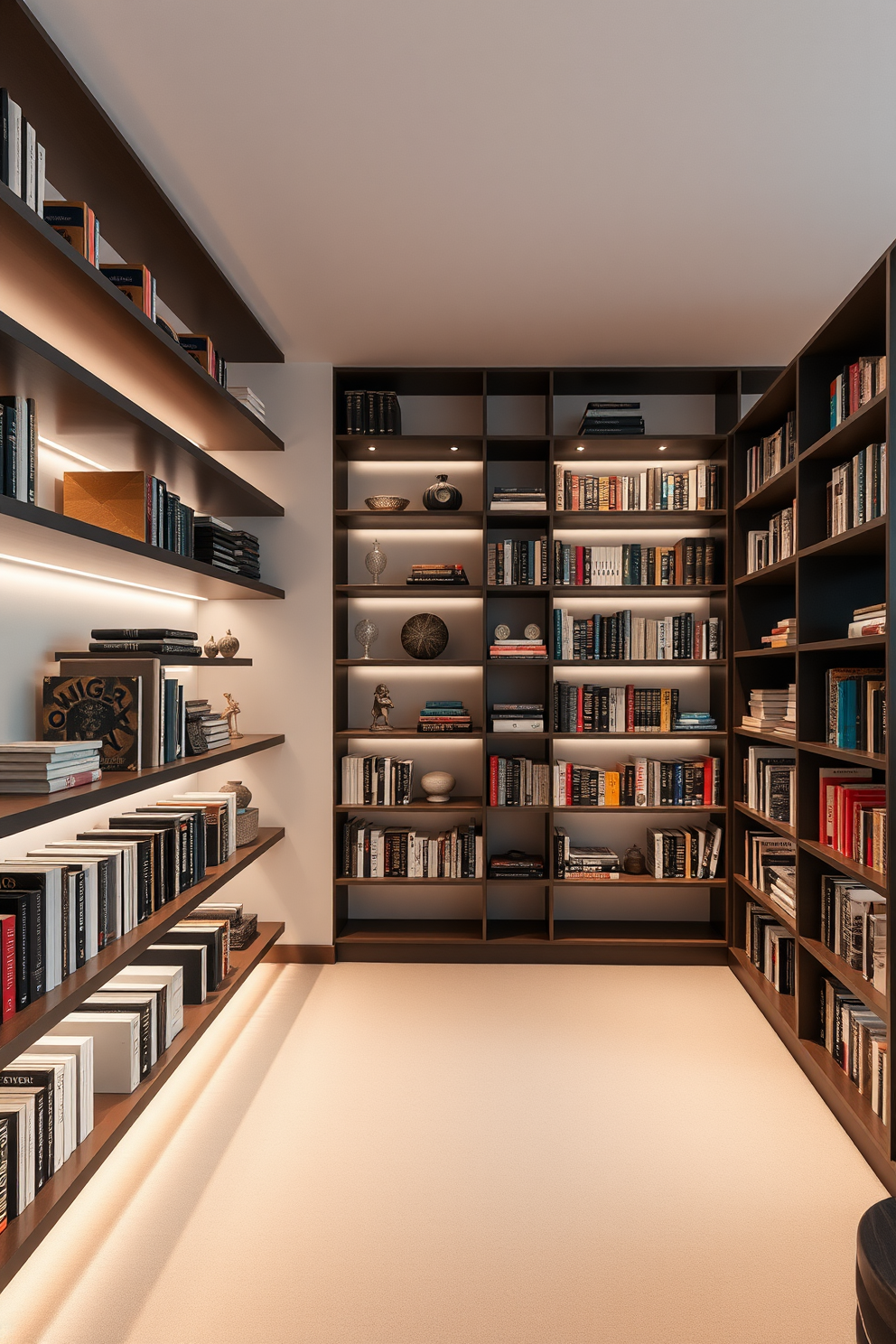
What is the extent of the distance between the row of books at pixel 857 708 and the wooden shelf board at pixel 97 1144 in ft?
7.33

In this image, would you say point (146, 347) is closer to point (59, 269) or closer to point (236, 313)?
point (59, 269)

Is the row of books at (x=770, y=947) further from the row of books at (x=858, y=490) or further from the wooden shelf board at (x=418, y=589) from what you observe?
the wooden shelf board at (x=418, y=589)

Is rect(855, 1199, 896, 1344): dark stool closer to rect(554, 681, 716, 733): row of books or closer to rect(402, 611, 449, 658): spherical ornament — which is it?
rect(554, 681, 716, 733): row of books

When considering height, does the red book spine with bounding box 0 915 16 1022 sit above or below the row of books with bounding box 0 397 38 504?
below

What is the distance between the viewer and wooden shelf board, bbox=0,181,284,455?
1.72 meters

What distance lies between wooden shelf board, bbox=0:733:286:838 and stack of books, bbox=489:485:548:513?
1790mm

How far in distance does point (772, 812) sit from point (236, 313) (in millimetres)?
3012

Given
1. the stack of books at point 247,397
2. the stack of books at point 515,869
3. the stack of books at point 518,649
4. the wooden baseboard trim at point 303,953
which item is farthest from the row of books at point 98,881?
the stack of books at point 247,397

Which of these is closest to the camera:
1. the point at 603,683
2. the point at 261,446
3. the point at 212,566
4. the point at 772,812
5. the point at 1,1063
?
the point at 1,1063

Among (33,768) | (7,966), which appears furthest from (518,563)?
(7,966)

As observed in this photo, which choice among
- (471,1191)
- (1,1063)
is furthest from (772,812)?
(1,1063)

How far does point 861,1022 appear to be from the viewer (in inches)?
95.3

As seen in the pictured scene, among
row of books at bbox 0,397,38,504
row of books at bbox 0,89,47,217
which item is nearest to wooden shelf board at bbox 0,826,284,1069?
row of books at bbox 0,397,38,504

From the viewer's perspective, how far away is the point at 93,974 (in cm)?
190
